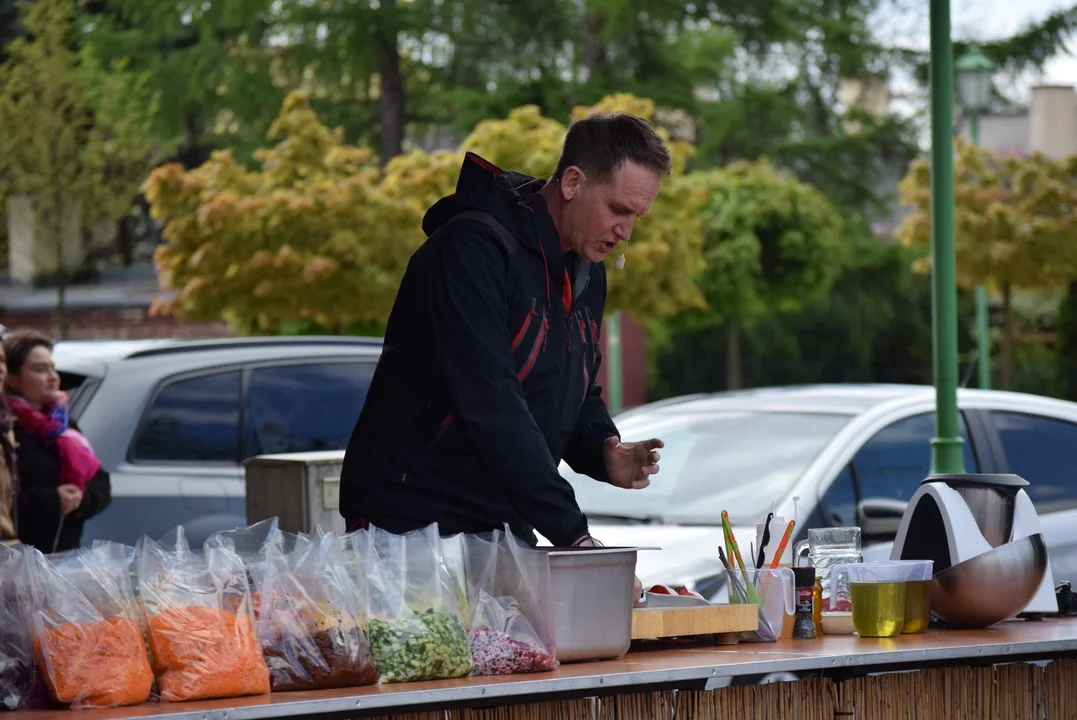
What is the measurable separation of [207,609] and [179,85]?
2585 cm

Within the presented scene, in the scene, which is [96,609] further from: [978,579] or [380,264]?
[380,264]

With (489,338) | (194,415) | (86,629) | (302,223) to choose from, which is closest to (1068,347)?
(302,223)

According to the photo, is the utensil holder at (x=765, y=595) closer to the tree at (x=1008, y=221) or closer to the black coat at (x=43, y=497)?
the black coat at (x=43, y=497)

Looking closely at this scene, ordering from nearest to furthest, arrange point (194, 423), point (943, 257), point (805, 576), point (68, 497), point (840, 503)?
point (805, 576) → point (68, 497) → point (840, 503) → point (943, 257) → point (194, 423)

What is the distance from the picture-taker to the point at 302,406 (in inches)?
317

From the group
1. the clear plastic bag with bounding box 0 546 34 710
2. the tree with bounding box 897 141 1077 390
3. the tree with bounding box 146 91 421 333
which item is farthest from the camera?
the tree with bounding box 897 141 1077 390

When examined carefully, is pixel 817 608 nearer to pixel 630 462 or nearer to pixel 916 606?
pixel 916 606

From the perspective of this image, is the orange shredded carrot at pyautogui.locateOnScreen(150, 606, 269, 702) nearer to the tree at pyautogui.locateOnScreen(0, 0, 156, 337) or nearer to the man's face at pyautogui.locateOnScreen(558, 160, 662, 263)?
the man's face at pyautogui.locateOnScreen(558, 160, 662, 263)

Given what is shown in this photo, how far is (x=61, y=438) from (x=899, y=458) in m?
3.56

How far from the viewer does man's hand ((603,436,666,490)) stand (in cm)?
423

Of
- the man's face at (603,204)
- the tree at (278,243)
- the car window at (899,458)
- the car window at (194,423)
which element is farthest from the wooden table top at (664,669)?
the tree at (278,243)

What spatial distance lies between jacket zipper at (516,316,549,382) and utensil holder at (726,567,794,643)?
2.25ft

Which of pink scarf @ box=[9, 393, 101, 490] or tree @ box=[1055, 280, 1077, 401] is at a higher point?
pink scarf @ box=[9, 393, 101, 490]

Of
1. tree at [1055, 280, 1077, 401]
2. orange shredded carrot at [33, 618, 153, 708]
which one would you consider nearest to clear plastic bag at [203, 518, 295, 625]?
orange shredded carrot at [33, 618, 153, 708]
